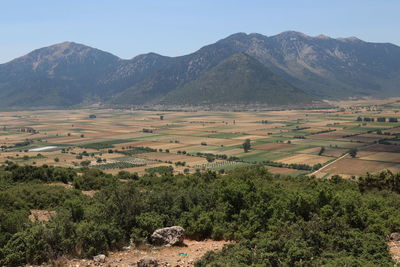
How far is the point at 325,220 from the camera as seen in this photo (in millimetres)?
23453

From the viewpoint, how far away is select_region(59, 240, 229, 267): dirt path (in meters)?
19.2

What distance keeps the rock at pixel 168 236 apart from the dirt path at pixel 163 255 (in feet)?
1.58

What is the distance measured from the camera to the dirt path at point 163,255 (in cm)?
1922

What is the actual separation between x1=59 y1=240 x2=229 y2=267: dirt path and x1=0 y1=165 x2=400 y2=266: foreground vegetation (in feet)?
2.95

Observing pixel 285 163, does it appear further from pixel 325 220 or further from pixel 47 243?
pixel 47 243

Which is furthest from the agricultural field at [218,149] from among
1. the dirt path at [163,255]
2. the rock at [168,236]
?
the dirt path at [163,255]

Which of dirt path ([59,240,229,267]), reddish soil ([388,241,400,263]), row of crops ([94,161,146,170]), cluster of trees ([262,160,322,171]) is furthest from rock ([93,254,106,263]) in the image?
cluster of trees ([262,160,322,171])

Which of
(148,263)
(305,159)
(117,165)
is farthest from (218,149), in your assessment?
(148,263)

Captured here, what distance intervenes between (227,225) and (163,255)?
5.55 meters

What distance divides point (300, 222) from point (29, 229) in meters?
15.8

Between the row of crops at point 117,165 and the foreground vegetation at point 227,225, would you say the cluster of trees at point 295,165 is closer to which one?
the row of crops at point 117,165

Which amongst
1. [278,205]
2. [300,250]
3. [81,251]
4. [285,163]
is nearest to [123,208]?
[81,251]

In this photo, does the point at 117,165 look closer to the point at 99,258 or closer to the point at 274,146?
the point at 274,146

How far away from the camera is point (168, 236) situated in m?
22.7
